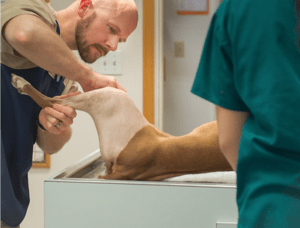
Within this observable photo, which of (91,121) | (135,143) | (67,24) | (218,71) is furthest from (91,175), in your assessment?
(218,71)

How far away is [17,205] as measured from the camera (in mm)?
758

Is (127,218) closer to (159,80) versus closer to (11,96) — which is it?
(11,96)

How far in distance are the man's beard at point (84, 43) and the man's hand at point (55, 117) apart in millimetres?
135

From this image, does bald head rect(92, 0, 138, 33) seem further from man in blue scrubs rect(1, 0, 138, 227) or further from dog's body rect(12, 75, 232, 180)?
dog's body rect(12, 75, 232, 180)

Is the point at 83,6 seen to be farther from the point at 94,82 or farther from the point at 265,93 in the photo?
the point at 265,93

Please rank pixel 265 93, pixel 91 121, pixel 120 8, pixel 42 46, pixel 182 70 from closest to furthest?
pixel 265 93 < pixel 42 46 < pixel 120 8 < pixel 91 121 < pixel 182 70

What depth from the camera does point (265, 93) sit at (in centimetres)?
41

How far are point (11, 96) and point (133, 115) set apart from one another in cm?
26

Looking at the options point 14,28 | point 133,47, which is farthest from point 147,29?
point 14,28

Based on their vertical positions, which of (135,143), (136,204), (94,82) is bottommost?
(136,204)

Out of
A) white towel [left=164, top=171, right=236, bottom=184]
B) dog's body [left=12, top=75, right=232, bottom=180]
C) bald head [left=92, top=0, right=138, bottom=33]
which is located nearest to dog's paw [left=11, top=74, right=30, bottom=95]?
dog's body [left=12, top=75, right=232, bottom=180]

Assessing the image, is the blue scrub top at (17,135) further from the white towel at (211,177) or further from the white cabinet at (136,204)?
the white towel at (211,177)

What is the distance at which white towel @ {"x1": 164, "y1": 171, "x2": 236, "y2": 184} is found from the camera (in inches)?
28.4

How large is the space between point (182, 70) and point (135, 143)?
506 millimetres
